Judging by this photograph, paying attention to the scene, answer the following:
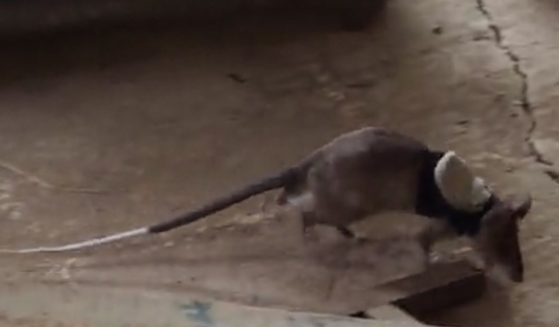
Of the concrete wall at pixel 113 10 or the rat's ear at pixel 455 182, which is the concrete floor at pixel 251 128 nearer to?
the concrete wall at pixel 113 10

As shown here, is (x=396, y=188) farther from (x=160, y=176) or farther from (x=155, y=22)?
(x=155, y=22)

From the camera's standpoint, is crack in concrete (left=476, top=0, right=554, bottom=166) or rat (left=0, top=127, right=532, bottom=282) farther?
crack in concrete (left=476, top=0, right=554, bottom=166)

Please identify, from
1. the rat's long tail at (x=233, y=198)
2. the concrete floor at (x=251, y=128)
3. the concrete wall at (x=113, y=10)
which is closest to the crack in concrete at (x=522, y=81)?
the concrete floor at (x=251, y=128)

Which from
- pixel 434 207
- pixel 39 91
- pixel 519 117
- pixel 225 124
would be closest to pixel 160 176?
pixel 225 124

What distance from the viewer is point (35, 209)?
2.42m

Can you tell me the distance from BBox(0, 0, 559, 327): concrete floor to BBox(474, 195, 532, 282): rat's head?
0.07 metres

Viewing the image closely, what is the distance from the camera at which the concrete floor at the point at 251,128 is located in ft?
7.51

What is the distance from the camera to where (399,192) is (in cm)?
221

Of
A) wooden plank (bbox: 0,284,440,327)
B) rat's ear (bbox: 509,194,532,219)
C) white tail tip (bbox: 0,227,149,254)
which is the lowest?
white tail tip (bbox: 0,227,149,254)

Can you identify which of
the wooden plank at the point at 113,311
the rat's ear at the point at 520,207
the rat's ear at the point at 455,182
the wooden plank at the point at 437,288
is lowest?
the wooden plank at the point at 437,288

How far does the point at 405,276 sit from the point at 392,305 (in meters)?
0.09

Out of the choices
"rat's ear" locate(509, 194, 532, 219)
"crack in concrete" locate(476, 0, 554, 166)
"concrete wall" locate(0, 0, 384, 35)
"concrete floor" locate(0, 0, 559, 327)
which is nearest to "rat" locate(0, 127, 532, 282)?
"rat's ear" locate(509, 194, 532, 219)

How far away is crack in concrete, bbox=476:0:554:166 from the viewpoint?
2.55 meters

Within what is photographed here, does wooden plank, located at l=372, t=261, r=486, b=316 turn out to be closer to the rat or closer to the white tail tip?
the rat
